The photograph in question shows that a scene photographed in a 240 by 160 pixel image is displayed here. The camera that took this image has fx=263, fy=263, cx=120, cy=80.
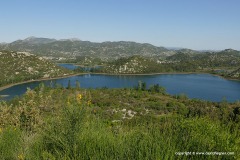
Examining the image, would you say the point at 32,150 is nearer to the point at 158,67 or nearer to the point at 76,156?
the point at 76,156

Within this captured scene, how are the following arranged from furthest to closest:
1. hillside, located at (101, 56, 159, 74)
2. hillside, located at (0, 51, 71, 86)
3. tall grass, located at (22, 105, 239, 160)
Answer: hillside, located at (101, 56, 159, 74) → hillside, located at (0, 51, 71, 86) → tall grass, located at (22, 105, 239, 160)

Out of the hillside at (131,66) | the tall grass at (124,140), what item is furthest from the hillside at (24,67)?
the tall grass at (124,140)

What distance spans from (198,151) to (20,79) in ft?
399

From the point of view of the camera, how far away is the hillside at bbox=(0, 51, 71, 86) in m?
126

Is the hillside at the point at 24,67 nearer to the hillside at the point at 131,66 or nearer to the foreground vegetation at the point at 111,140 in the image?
the hillside at the point at 131,66

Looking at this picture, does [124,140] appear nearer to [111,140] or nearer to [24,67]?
[111,140]

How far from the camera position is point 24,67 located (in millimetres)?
138625

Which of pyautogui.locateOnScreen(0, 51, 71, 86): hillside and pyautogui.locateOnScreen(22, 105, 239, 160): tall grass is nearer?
pyautogui.locateOnScreen(22, 105, 239, 160): tall grass

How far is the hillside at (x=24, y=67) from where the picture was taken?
413 feet

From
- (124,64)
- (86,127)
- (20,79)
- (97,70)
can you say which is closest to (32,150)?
(86,127)

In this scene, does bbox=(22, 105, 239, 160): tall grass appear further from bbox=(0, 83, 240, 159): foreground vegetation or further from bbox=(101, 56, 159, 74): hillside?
bbox=(101, 56, 159, 74): hillside

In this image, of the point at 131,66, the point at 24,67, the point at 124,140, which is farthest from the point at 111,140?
the point at 131,66

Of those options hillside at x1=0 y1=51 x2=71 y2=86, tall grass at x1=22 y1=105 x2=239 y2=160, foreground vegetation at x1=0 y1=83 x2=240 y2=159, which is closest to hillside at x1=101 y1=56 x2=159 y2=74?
hillside at x1=0 y1=51 x2=71 y2=86

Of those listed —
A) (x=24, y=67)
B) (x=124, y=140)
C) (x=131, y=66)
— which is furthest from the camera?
(x=131, y=66)
